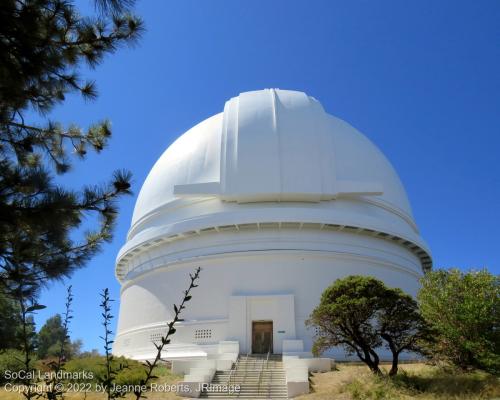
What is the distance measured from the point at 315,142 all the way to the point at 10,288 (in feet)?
63.1

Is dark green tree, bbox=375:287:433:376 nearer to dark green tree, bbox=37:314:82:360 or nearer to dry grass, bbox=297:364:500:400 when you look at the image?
dry grass, bbox=297:364:500:400

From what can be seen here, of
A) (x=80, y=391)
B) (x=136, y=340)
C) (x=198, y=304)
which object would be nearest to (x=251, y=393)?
(x=80, y=391)

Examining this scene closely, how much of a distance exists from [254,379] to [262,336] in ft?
15.3

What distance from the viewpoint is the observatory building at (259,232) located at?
19797 mm

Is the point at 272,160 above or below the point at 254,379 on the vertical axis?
above

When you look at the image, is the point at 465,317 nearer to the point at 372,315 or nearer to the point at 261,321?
the point at 372,315

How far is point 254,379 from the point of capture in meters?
15.1

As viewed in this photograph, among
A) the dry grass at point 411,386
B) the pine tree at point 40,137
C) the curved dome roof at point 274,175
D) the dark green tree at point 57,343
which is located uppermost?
the curved dome roof at point 274,175

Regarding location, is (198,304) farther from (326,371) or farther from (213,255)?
(326,371)

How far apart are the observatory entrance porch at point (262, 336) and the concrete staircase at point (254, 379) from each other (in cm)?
112

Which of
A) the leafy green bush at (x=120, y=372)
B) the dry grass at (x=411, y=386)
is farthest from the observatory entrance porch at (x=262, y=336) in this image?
the leafy green bush at (x=120, y=372)

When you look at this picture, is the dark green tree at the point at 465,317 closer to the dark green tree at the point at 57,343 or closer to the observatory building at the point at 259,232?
the observatory building at the point at 259,232

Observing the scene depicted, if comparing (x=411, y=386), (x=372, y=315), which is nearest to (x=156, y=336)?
(x=372, y=315)

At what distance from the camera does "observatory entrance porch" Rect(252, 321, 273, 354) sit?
1944cm
